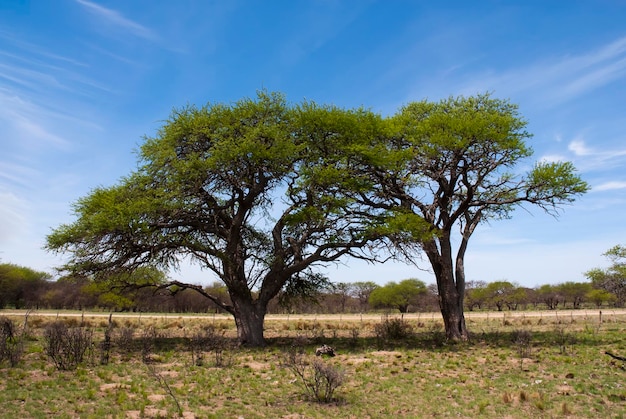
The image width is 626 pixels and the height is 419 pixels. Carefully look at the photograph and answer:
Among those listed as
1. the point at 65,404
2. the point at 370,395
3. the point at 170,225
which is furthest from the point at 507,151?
the point at 65,404

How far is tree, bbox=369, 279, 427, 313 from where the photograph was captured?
9206 centimetres

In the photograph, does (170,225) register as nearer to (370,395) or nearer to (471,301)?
(370,395)

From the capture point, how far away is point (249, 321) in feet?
73.8

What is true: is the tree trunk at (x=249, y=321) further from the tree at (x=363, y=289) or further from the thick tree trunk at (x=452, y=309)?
the tree at (x=363, y=289)

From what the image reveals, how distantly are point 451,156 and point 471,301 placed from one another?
80.8m

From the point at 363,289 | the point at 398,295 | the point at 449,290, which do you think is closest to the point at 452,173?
the point at 449,290

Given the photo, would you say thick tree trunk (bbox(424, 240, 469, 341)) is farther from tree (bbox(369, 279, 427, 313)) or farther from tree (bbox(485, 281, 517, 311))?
tree (bbox(485, 281, 517, 311))

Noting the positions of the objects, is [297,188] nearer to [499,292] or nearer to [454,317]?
[454,317]

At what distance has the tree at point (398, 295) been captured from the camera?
3625 inches

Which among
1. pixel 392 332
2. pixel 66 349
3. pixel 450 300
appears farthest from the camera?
pixel 392 332

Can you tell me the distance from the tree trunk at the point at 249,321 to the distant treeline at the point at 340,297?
41.5 m

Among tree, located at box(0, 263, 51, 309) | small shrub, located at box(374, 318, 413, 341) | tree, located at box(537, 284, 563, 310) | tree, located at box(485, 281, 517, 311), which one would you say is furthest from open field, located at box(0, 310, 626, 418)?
tree, located at box(537, 284, 563, 310)

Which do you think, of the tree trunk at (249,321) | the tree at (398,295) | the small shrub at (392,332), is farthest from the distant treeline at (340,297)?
the tree trunk at (249,321)

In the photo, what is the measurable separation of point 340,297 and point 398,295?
92.3 ft
